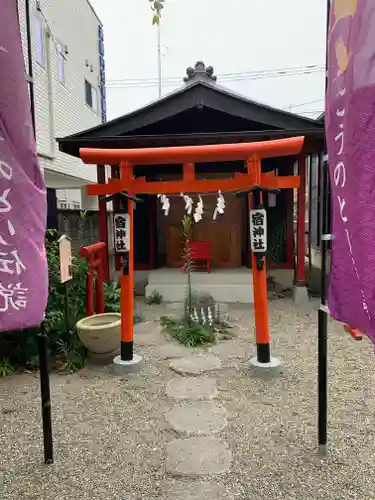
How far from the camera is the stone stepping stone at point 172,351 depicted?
5.15 meters

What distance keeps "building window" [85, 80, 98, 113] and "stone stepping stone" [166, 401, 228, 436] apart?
14090 millimetres

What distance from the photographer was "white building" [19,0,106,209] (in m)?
10.7

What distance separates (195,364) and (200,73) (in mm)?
7336

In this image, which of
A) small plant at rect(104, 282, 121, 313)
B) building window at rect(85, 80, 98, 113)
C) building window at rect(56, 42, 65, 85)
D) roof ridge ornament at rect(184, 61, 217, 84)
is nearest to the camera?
small plant at rect(104, 282, 121, 313)

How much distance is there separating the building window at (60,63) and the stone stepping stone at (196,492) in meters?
12.4

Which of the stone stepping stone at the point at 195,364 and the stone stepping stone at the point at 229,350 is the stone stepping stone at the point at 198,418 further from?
the stone stepping stone at the point at 229,350

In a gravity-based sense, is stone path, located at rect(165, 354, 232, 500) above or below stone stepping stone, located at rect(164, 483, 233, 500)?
above

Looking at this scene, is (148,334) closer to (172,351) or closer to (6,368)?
(172,351)

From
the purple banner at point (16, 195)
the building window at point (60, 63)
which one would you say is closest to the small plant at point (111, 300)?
the purple banner at point (16, 195)

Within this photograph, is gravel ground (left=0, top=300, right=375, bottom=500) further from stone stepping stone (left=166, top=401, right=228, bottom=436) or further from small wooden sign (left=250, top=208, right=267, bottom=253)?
small wooden sign (left=250, top=208, right=267, bottom=253)

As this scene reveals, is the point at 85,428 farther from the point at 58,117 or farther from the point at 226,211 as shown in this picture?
the point at 58,117

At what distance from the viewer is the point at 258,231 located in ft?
15.1

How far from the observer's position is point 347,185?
1.98 meters

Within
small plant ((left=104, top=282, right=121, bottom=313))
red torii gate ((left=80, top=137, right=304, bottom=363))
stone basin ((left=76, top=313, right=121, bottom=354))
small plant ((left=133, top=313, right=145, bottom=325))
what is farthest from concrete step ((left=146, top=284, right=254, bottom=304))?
red torii gate ((left=80, top=137, right=304, bottom=363))
